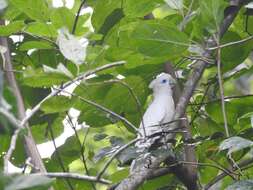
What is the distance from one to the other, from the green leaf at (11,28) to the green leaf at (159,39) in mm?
307

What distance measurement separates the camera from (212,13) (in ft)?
5.11

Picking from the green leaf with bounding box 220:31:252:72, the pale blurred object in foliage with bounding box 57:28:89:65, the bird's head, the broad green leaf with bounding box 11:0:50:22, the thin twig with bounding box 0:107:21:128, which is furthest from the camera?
the bird's head

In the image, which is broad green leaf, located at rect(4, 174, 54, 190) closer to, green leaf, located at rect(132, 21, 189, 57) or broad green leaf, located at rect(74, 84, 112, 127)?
green leaf, located at rect(132, 21, 189, 57)

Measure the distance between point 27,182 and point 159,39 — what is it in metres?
0.71

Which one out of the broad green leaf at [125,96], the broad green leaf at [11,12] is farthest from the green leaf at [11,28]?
the broad green leaf at [125,96]

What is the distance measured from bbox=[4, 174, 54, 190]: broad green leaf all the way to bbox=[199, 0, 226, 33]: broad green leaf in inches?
28.4

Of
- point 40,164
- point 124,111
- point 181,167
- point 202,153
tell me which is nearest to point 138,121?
point 124,111

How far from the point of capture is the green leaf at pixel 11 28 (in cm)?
166

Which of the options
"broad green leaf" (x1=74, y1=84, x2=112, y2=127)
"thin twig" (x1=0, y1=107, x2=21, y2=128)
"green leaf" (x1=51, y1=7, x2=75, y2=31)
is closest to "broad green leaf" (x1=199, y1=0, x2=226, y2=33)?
"green leaf" (x1=51, y1=7, x2=75, y2=31)

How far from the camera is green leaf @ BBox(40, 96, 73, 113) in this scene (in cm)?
152

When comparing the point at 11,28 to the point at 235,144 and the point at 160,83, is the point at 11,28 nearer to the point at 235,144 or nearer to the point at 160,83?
the point at 235,144

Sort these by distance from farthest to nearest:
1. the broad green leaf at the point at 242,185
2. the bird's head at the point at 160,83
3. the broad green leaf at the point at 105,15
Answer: the bird's head at the point at 160,83 < the broad green leaf at the point at 105,15 < the broad green leaf at the point at 242,185

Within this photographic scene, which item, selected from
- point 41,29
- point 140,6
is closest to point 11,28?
point 41,29

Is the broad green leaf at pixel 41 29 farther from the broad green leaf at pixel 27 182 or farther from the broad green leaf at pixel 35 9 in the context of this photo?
the broad green leaf at pixel 27 182
